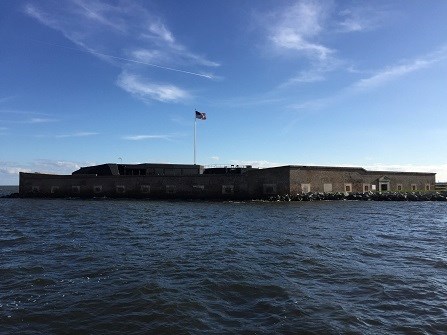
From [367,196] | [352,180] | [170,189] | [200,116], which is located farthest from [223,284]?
[352,180]

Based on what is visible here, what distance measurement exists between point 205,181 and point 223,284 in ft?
126

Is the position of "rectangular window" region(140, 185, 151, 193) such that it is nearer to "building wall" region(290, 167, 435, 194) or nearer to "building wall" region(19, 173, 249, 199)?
"building wall" region(19, 173, 249, 199)

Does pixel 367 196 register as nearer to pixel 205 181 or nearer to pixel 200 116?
pixel 205 181

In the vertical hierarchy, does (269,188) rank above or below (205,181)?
below

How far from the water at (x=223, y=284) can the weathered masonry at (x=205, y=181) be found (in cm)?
2863

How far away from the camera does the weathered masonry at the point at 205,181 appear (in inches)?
1791

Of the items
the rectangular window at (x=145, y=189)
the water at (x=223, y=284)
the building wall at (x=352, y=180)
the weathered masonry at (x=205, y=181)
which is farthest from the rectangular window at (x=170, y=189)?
the water at (x=223, y=284)

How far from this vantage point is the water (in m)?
6.66

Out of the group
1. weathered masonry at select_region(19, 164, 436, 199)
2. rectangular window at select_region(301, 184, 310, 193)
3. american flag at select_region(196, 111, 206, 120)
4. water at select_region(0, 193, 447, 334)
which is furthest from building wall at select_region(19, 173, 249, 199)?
water at select_region(0, 193, 447, 334)

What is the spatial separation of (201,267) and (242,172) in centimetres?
3659

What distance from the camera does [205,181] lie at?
156 feet

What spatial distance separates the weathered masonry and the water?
28.6 metres

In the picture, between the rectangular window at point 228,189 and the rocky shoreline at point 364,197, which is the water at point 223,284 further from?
the rectangular window at point 228,189

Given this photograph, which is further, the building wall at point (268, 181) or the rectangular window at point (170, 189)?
the rectangular window at point (170, 189)
